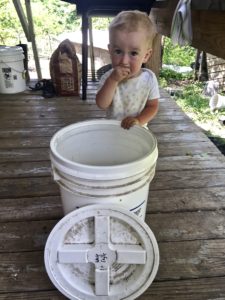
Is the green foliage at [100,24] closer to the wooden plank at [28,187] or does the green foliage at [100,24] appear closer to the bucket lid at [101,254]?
the wooden plank at [28,187]

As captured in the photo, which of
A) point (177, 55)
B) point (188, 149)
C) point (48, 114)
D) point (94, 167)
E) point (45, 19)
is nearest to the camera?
point (94, 167)

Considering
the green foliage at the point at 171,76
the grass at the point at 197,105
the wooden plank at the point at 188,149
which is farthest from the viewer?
the green foliage at the point at 171,76

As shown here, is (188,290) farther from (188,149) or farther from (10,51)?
(10,51)

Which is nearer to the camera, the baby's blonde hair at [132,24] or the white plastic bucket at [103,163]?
the white plastic bucket at [103,163]

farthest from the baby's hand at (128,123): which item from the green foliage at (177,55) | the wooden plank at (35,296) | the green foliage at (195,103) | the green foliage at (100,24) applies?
the green foliage at (100,24)

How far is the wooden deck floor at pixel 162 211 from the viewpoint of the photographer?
0.88 meters

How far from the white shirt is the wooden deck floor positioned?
376 millimetres

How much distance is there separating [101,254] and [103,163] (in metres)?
0.33

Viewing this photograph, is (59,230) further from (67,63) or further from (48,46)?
(48,46)

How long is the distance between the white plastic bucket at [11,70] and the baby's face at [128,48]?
1.68m

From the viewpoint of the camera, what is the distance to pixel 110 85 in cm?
101

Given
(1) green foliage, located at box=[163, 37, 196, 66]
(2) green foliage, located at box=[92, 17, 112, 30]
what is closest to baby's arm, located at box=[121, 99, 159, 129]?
(1) green foliage, located at box=[163, 37, 196, 66]

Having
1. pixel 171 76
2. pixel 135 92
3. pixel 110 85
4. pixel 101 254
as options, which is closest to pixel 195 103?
pixel 171 76

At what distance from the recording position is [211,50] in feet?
4.14
